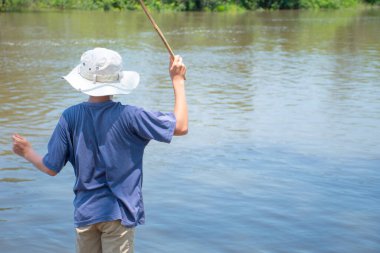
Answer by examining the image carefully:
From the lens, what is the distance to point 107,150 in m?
3.36

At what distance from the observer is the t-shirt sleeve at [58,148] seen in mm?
3385

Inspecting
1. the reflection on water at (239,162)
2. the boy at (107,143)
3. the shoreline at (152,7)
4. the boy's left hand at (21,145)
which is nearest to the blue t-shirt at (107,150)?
the boy at (107,143)

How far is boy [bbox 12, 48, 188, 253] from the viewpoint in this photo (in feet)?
10.9

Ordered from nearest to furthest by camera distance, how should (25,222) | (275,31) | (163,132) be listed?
1. (163,132)
2. (25,222)
3. (275,31)

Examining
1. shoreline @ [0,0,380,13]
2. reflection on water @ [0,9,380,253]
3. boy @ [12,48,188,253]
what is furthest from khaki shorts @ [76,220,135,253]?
shoreline @ [0,0,380,13]

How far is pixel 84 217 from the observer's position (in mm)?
3363

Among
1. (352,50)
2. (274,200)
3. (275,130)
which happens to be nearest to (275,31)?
(352,50)

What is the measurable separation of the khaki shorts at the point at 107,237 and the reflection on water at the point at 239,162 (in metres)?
2.16

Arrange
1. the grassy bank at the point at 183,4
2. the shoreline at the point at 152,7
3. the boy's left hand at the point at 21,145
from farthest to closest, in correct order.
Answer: the grassy bank at the point at 183,4 → the shoreline at the point at 152,7 → the boy's left hand at the point at 21,145

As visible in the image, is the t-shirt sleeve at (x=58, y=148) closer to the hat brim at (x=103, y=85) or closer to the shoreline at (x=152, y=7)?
the hat brim at (x=103, y=85)

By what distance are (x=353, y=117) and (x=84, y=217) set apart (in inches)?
326

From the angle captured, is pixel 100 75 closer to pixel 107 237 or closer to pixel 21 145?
pixel 21 145

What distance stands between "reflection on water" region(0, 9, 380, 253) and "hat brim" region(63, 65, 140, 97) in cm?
250

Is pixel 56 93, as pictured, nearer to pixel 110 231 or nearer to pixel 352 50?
pixel 110 231
